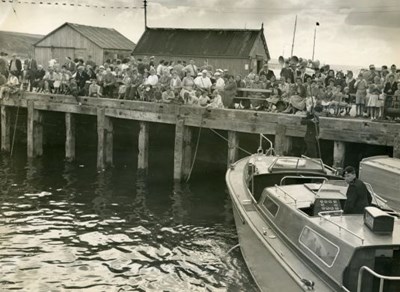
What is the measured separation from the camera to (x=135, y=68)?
21797 mm

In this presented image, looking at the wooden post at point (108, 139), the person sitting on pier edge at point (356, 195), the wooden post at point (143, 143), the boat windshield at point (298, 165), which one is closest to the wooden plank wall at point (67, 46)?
the wooden post at point (108, 139)

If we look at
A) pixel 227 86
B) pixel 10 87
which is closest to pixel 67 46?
pixel 10 87

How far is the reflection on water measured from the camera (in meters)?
11.3

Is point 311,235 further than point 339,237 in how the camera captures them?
Yes

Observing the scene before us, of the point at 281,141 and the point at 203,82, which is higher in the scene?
the point at 203,82

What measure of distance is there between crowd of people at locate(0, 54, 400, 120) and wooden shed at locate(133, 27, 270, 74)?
26.5 ft

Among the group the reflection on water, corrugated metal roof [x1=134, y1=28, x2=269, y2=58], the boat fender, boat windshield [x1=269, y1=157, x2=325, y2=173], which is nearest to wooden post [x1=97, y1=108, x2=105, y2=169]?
the reflection on water

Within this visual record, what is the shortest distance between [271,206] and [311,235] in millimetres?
1900

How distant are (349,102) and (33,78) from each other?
14.5 m

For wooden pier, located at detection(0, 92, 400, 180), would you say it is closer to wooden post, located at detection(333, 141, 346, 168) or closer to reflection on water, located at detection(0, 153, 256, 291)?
wooden post, located at detection(333, 141, 346, 168)

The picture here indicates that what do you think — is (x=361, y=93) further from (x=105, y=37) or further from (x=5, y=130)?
(x=105, y=37)

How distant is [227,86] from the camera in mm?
20062

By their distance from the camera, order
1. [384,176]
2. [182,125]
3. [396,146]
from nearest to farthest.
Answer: [384,176] < [396,146] < [182,125]

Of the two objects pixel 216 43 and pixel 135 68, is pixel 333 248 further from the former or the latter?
pixel 216 43
